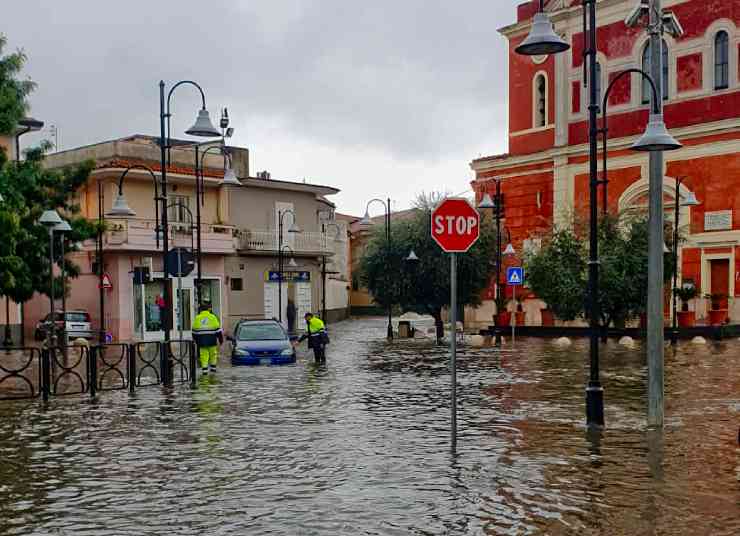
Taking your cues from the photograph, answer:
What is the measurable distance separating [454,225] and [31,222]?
61.2ft

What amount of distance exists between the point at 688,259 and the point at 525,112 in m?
11.8

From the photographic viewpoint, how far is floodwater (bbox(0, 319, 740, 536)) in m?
7.56

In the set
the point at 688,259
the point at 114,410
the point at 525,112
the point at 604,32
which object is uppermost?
the point at 604,32

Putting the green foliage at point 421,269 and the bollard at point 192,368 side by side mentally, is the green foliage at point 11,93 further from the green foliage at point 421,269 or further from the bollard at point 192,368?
the green foliage at point 421,269

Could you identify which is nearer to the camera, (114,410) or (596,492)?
(596,492)

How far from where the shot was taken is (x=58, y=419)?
13594mm

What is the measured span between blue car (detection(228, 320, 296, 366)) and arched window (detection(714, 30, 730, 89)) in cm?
2445

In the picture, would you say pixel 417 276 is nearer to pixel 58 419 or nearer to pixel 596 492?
pixel 58 419

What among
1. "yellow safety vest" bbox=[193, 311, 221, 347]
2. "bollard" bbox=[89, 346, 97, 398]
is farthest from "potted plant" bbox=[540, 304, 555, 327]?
"bollard" bbox=[89, 346, 97, 398]

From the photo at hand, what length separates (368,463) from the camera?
991 cm

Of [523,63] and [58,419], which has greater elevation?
[523,63]

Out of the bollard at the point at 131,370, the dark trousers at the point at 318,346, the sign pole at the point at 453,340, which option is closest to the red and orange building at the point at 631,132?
the dark trousers at the point at 318,346

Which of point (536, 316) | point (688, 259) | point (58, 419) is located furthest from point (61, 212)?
point (688, 259)

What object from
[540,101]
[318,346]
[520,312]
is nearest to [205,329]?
[318,346]
